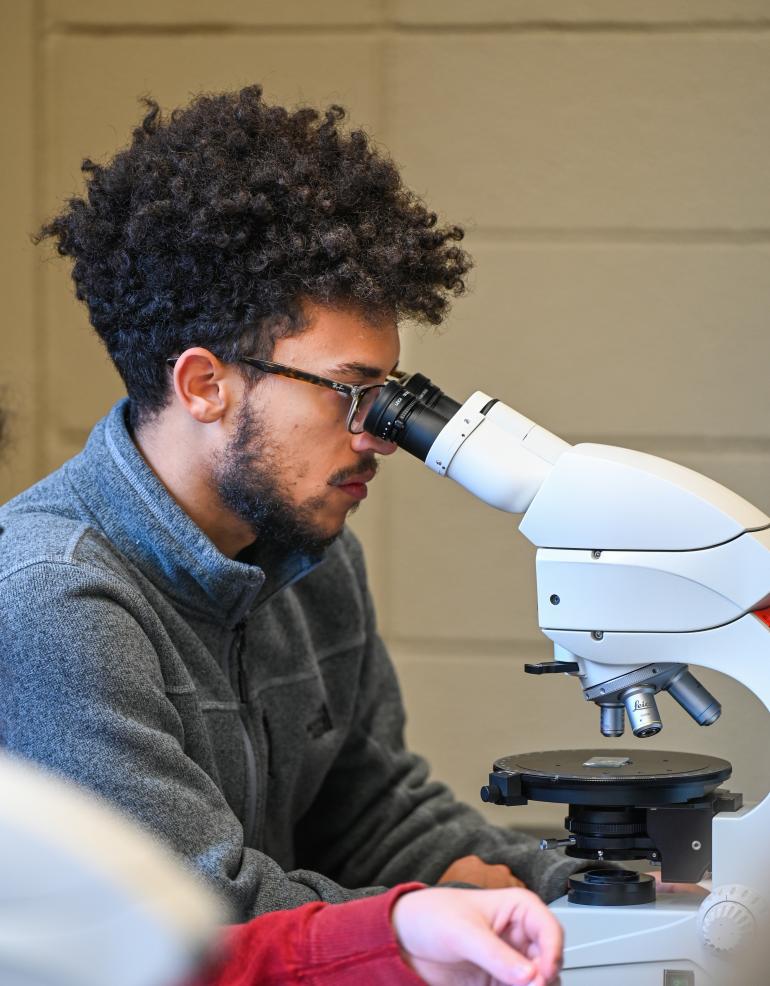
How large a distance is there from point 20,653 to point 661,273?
1.61 metres

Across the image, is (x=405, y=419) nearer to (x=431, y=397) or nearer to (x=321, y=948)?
(x=431, y=397)

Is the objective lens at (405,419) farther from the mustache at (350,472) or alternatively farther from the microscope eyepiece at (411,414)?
the mustache at (350,472)

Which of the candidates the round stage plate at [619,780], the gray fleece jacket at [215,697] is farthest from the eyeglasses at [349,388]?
the round stage plate at [619,780]

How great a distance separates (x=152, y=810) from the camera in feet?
3.98

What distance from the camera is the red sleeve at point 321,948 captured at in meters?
0.93

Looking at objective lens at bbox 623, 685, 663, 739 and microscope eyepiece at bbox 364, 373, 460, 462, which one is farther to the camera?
microscope eyepiece at bbox 364, 373, 460, 462

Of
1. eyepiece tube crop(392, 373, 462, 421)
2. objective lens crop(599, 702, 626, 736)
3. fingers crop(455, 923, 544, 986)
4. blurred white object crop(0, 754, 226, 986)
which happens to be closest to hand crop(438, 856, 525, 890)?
objective lens crop(599, 702, 626, 736)

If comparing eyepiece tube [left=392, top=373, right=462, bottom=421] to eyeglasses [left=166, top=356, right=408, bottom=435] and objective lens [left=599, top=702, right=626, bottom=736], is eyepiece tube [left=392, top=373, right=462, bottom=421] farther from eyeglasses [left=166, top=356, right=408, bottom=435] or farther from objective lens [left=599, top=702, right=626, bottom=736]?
objective lens [left=599, top=702, right=626, bottom=736]

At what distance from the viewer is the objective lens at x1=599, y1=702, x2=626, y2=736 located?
1.29m

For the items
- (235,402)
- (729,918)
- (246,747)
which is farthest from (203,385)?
(729,918)

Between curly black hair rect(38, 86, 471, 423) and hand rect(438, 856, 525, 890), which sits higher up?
curly black hair rect(38, 86, 471, 423)

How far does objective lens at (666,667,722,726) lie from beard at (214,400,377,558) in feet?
1.61

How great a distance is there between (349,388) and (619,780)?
0.57 meters

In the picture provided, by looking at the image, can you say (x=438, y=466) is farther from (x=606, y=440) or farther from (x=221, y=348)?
(x=606, y=440)
